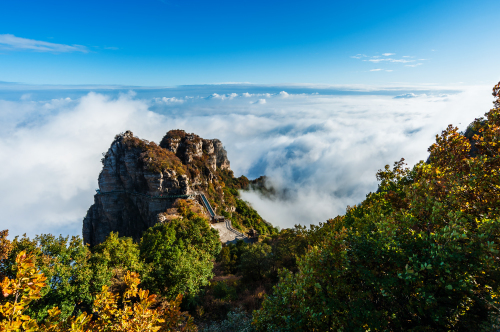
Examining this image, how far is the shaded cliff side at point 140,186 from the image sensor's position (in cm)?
5469

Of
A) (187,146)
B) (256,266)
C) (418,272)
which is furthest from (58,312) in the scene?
(187,146)

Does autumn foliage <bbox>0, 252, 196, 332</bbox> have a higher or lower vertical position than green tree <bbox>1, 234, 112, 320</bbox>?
higher

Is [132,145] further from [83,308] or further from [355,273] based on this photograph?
[355,273]

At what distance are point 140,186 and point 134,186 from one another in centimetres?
249

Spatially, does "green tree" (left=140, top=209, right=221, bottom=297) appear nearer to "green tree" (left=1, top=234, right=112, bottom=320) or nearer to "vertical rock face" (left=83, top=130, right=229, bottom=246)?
"green tree" (left=1, top=234, right=112, bottom=320)

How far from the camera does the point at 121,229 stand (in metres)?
60.0

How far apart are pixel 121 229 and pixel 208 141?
38.5 meters

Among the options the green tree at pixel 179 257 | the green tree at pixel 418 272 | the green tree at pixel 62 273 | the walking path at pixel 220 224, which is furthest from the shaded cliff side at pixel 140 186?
the green tree at pixel 418 272

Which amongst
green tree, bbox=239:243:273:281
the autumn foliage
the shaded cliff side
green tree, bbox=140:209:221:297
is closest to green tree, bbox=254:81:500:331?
the autumn foliage

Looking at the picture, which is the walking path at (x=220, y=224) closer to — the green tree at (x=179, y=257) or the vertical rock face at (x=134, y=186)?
the vertical rock face at (x=134, y=186)

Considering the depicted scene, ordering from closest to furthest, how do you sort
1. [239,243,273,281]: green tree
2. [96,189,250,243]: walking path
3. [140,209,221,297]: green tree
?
[140,209,221,297]: green tree < [239,243,273,281]: green tree < [96,189,250,243]: walking path

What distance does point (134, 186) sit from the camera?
59156 mm

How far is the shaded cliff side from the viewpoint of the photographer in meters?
54.7

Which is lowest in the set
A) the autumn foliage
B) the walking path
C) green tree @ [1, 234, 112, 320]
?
the walking path
